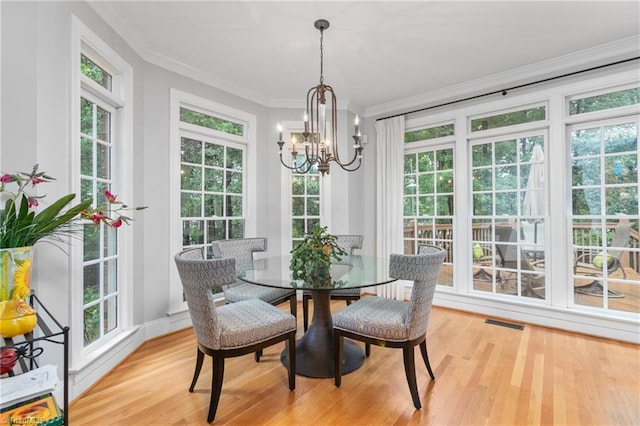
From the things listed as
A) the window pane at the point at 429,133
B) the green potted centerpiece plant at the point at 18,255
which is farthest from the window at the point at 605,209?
the green potted centerpiece plant at the point at 18,255

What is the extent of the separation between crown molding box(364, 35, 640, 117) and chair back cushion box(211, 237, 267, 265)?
2622 millimetres

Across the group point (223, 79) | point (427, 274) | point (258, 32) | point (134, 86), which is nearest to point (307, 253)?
point (427, 274)

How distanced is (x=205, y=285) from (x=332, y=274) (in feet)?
3.08

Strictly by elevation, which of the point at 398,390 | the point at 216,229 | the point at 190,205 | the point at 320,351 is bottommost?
the point at 398,390

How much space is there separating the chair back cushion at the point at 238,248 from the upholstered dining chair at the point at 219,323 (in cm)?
78

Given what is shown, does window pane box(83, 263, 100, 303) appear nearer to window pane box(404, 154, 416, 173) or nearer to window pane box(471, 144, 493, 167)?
window pane box(404, 154, 416, 173)

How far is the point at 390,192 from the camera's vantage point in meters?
4.13

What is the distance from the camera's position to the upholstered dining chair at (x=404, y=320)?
1848 millimetres

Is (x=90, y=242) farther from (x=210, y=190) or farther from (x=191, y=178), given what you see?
(x=210, y=190)

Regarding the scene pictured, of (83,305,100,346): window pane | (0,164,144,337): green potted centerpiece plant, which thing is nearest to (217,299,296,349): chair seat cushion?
(0,164,144,337): green potted centerpiece plant

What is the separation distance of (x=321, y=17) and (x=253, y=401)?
2.81 metres

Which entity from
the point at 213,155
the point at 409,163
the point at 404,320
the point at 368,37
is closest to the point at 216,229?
the point at 213,155

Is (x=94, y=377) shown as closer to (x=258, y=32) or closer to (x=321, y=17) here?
(x=258, y=32)

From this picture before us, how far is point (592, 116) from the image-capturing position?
2.96 meters
